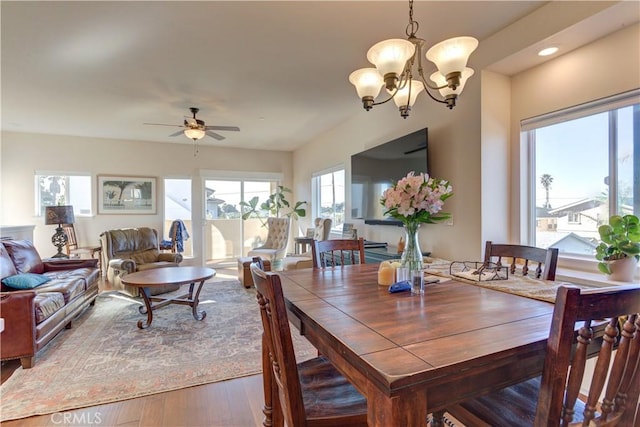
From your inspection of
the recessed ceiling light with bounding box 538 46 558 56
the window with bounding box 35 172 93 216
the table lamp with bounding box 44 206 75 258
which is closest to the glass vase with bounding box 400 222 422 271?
the recessed ceiling light with bounding box 538 46 558 56

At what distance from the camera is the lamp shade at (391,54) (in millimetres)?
1594

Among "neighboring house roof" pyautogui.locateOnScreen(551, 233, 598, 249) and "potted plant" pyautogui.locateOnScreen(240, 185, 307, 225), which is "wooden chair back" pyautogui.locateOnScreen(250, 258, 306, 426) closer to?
"neighboring house roof" pyautogui.locateOnScreen(551, 233, 598, 249)

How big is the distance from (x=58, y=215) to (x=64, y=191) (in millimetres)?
1131

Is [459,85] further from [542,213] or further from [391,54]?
[542,213]

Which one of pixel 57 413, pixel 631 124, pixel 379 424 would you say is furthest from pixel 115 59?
pixel 631 124

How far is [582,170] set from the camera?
2.30 meters

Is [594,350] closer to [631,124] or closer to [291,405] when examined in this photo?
[291,405]

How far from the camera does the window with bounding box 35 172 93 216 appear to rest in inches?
224

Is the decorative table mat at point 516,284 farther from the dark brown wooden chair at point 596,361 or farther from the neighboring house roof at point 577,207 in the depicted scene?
the neighboring house roof at point 577,207

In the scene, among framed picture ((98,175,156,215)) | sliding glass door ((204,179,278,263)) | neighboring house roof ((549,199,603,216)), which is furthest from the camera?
sliding glass door ((204,179,278,263))

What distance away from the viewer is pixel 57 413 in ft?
6.09

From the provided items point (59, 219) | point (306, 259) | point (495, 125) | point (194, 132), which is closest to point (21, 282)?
point (194, 132)

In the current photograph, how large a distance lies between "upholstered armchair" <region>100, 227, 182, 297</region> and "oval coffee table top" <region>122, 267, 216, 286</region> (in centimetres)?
62

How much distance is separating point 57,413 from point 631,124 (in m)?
4.02
